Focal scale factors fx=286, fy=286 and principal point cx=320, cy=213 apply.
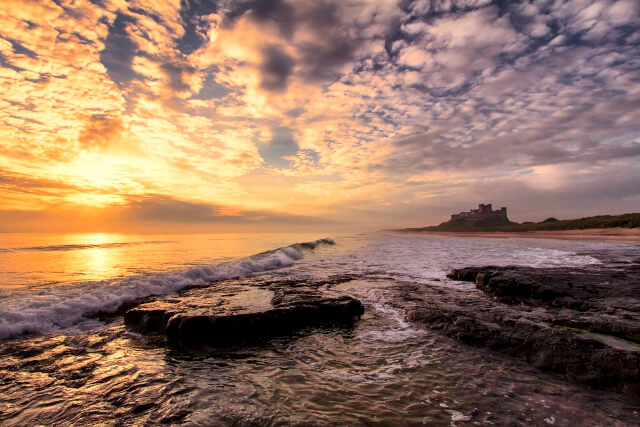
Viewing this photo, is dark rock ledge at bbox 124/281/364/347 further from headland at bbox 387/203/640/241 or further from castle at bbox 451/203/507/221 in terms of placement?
castle at bbox 451/203/507/221

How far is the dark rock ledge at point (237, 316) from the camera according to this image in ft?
21.4

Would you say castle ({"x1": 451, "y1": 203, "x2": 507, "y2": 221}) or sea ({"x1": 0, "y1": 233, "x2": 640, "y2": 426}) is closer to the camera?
sea ({"x1": 0, "y1": 233, "x2": 640, "y2": 426})

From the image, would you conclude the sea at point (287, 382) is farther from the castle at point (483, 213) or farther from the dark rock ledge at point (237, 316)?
the castle at point (483, 213)

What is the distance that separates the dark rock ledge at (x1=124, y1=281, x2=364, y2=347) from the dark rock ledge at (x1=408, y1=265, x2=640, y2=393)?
92.9 inches

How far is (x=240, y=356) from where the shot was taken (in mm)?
5629

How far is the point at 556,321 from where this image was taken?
22.8ft

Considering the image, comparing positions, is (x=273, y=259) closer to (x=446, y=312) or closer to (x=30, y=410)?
(x=446, y=312)

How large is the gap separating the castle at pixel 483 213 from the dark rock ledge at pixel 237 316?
602 feet

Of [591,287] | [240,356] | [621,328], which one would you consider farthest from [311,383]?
[591,287]

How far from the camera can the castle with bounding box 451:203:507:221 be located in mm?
162825

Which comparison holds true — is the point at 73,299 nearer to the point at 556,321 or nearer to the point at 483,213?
the point at 556,321

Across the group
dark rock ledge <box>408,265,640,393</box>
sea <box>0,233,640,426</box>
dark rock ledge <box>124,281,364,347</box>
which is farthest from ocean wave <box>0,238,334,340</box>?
dark rock ledge <box>408,265,640,393</box>

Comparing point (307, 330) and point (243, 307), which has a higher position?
point (243, 307)

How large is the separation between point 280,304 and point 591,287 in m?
11.0
